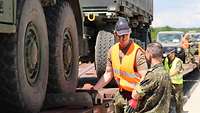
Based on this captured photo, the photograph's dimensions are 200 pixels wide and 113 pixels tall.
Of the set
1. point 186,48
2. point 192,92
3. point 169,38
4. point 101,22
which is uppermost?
point 101,22

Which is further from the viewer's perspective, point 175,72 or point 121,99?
point 175,72

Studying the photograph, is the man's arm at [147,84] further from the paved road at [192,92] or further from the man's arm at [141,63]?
the paved road at [192,92]

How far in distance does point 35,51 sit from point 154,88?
1.11 meters

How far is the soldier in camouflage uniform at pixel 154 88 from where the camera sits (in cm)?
546

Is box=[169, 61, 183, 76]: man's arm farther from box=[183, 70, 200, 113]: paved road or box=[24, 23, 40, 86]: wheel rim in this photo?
box=[24, 23, 40, 86]: wheel rim

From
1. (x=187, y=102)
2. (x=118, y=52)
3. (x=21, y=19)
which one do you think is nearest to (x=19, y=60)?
(x=21, y=19)

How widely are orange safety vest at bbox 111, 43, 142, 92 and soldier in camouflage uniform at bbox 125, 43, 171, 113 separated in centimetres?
41

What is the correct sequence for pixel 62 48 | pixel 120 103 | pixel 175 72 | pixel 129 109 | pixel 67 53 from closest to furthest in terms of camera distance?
1. pixel 129 109
2. pixel 120 103
3. pixel 62 48
4. pixel 67 53
5. pixel 175 72

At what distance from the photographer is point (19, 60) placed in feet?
16.7

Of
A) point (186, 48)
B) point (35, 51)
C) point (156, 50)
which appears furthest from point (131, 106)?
point (186, 48)

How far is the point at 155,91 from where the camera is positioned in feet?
18.0

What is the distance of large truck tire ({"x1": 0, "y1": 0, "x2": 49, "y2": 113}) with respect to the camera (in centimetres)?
500

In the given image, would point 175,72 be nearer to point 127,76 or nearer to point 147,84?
point 127,76

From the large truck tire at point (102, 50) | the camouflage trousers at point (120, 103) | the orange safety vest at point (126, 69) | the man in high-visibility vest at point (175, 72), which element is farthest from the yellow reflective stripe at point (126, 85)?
the man in high-visibility vest at point (175, 72)
